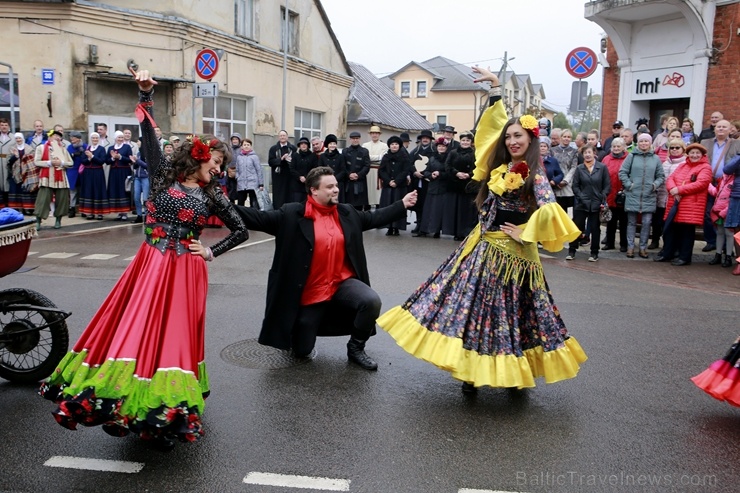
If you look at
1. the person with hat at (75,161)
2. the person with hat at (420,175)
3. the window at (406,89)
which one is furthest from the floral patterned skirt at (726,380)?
the window at (406,89)

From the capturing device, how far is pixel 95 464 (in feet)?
12.3

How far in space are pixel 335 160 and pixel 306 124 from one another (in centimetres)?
1096

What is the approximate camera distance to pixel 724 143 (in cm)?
1090

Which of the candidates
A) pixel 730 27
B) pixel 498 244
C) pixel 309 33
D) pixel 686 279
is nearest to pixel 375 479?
pixel 498 244

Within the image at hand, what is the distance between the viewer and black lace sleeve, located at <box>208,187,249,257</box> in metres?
4.41

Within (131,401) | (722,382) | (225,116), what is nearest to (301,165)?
(225,116)

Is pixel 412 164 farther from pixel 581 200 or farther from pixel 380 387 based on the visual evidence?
pixel 380 387

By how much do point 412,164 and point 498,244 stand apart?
366 inches

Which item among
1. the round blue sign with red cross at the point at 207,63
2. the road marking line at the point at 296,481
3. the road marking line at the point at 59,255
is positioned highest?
the round blue sign with red cross at the point at 207,63

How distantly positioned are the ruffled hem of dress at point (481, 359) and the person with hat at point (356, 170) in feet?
31.3

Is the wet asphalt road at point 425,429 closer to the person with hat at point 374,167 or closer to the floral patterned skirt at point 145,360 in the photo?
the floral patterned skirt at point 145,360

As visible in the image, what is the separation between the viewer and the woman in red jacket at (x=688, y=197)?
1030cm

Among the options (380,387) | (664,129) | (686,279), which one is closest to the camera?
(380,387)

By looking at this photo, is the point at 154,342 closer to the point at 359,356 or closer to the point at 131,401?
the point at 131,401
